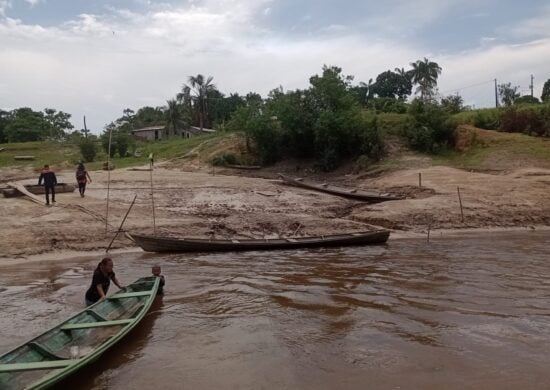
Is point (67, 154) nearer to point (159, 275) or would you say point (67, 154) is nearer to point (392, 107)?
point (392, 107)

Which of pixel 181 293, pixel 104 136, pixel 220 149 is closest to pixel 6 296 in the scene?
pixel 181 293

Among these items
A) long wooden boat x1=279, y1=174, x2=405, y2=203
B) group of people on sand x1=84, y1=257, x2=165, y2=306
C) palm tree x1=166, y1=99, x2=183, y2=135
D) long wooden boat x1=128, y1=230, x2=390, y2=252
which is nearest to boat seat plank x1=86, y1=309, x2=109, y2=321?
group of people on sand x1=84, y1=257, x2=165, y2=306

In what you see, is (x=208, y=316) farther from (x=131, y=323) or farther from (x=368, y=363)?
(x=368, y=363)

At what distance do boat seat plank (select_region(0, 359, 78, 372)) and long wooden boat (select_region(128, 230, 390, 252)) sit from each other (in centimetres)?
881

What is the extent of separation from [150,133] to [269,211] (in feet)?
171

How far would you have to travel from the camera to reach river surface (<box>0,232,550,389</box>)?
7371 mm

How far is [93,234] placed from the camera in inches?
658

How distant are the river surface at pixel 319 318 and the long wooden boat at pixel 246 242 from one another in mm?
293

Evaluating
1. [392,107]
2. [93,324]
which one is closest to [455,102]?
[392,107]

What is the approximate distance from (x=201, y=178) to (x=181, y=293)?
63.3 ft

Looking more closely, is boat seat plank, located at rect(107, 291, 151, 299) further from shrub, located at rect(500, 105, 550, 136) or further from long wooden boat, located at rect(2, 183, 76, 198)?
shrub, located at rect(500, 105, 550, 136)

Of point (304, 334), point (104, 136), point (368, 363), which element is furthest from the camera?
point (104, 136)

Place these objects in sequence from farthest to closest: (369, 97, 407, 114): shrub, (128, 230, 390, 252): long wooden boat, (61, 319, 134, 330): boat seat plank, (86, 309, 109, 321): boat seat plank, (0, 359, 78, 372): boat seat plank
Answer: (369, 97, 407, 114): shrub
(128, 230, 390, 252): long wooden boat
(86, 309, 109, 321): boat seat plank
(61, 319, 134, 330): boat seat plank
(0, 359, 78, 372): boat seat plank

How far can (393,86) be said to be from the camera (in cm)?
6912
